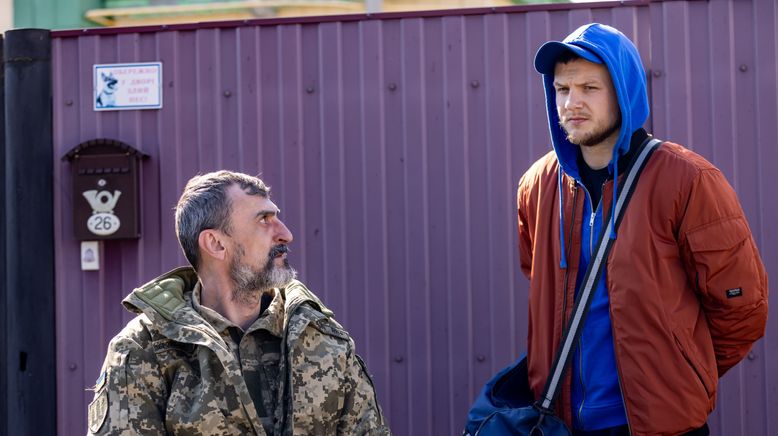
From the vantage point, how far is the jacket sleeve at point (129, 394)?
9.68 ft

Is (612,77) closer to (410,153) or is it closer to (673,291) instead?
(673,291)

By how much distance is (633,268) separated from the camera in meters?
2.82

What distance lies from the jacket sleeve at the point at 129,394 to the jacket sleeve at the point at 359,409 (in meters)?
0.55

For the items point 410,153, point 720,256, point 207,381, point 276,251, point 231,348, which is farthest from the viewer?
point 410,153

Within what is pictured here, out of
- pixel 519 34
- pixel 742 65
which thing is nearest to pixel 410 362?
pixel 519 34

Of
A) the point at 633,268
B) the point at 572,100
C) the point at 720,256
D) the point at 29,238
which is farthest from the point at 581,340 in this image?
the point at 29,238

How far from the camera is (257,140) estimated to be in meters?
4.84

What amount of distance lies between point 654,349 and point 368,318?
2.12 m

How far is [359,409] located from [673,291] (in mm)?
1015

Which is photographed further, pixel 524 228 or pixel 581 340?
pixel 524 228

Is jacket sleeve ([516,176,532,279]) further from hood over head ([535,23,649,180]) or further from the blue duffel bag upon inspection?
the blue duffel bag

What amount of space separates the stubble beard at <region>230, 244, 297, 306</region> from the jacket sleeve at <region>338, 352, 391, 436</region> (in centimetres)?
33

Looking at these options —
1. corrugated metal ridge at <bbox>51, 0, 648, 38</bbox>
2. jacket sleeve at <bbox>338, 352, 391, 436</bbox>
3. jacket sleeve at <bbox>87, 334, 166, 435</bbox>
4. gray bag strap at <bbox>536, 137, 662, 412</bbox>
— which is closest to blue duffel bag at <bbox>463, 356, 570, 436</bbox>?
gray bag strap at <bbox>536, 137, 662, 412</bbox>

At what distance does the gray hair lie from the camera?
10.7 feet
